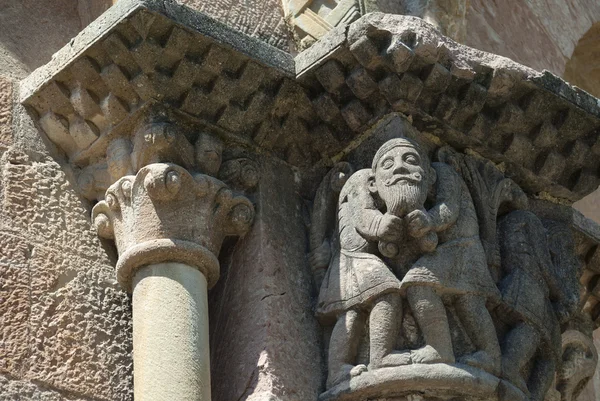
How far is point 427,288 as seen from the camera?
5020 mm

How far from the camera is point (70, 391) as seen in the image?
4.81m

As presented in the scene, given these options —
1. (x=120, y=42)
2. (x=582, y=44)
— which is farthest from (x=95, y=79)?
(x=582, y=44)

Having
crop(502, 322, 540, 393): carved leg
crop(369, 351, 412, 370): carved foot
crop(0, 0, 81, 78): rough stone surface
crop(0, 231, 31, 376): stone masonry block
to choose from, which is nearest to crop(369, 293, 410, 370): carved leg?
crop(369, 351, 412, 370): carved foot

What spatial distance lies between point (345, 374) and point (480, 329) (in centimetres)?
47

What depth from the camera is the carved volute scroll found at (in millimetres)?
4945

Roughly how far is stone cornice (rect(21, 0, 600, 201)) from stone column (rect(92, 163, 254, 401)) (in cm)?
26

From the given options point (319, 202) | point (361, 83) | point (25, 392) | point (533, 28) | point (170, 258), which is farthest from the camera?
point (533, 28)

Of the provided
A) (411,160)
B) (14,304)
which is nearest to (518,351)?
(411,160)

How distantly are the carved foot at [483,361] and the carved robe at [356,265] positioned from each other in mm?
320

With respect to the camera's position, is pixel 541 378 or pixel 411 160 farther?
pixel 541 378

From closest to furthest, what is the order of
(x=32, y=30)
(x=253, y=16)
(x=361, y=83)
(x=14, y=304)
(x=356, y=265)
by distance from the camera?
(x=14, y=304), (x=356, y=265), (x=361, y=83), (x=253, y=16), (x=32, y=30)

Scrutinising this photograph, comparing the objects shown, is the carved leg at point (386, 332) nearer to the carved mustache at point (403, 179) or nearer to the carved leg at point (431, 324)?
the carved leg at point (431, 324)

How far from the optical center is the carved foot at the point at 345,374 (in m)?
4.96

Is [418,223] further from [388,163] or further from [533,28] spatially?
[533,28]
